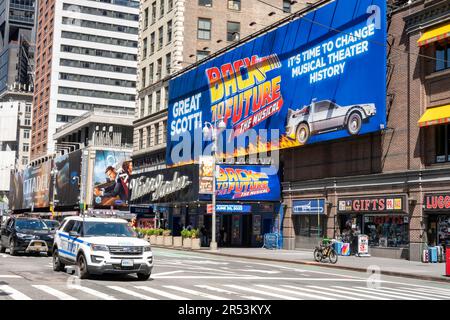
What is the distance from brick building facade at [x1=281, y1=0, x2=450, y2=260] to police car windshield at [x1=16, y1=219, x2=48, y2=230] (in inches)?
731

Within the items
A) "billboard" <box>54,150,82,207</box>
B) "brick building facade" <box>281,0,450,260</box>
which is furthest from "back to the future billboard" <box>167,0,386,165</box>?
"billboard" <box>54,150,82,207</box>

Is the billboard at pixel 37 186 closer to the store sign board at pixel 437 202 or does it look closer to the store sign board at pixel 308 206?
the store sign board at pixel 308 206

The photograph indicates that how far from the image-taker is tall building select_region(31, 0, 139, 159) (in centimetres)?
13125

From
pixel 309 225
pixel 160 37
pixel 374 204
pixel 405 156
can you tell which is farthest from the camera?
pixel 160 37

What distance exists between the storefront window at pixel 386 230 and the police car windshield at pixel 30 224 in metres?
19.0

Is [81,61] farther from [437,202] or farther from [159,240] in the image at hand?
[437,202]

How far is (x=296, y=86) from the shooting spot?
42938 millimetres

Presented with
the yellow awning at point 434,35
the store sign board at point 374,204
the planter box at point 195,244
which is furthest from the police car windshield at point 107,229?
the planter box at point 195,244

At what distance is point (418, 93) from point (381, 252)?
371 inches

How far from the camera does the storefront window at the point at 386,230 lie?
1353 inches

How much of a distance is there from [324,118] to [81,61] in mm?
103622

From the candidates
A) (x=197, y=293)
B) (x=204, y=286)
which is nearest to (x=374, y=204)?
(x=204, y=286)

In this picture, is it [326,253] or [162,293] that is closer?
[162,293]
